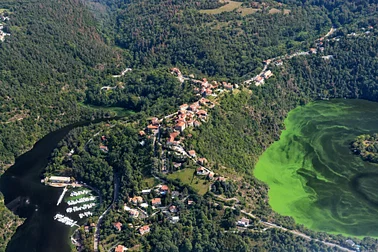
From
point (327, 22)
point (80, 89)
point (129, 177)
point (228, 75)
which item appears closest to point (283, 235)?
point (129, 177)

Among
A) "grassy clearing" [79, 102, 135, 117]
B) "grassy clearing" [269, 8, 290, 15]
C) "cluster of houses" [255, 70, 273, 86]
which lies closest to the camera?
"cluster of houses" [255, 70, 273, 86]

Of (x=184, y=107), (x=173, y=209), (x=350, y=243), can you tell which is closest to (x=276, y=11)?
(x=184, y=107)

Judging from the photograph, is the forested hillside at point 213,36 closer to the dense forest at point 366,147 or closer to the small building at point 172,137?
the dense forest at point 366,147

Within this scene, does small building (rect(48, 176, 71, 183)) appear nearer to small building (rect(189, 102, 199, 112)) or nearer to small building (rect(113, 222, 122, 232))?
small building (rect(113, 222, 122, 232))

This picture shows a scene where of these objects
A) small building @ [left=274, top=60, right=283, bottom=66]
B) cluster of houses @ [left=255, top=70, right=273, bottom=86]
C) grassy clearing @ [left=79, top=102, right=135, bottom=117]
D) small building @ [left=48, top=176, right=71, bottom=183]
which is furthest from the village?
small building @ [left=274, top=60, right=283, bottom=66]

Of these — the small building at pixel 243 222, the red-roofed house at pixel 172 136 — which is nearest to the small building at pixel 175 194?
the red-roofed house at pixel 172 136

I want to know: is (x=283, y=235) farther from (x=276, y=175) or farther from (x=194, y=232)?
(x=276, y=175)
